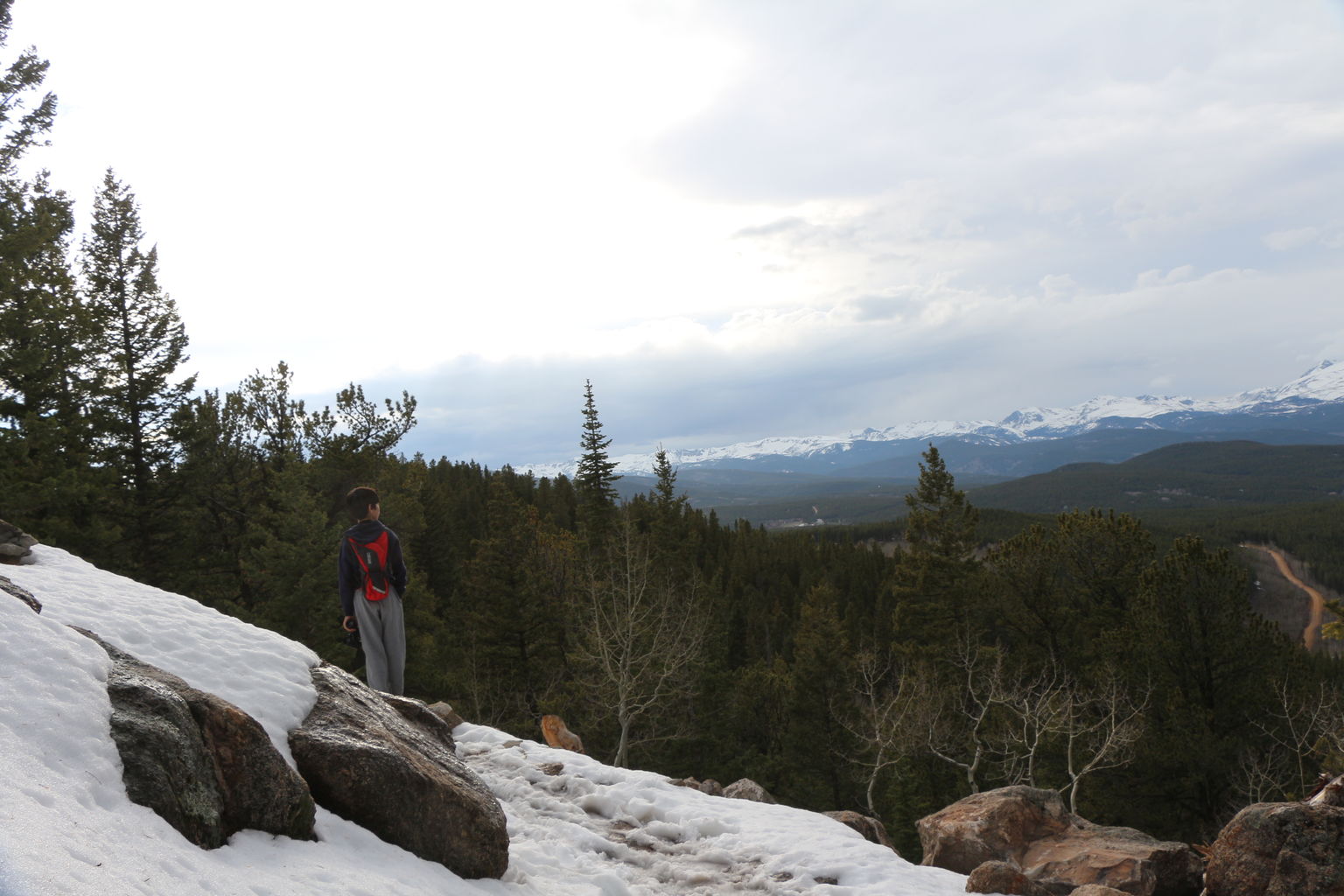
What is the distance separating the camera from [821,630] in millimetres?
37531

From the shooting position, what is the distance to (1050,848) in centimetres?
866

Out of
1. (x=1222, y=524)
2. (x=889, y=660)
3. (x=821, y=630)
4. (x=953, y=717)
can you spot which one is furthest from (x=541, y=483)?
(x=1222, y=524)

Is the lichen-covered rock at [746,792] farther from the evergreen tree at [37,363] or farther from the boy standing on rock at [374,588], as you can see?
the evergreen tree at [37,363]

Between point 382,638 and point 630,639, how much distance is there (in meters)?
16.6

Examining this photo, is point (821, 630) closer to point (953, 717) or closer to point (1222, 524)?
point (953, 717)

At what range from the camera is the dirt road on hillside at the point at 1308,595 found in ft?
320

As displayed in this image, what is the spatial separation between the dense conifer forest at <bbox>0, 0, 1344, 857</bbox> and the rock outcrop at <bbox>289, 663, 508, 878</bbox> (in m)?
15.7

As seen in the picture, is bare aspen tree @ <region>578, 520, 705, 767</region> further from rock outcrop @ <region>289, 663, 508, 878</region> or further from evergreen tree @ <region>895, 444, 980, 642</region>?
rock outcrop @ <region>289, 663, 508, 878</region>

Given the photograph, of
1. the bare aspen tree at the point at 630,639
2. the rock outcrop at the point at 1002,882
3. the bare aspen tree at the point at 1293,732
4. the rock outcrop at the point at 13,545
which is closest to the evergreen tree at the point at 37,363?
the rock outcrop at the point at 13,545

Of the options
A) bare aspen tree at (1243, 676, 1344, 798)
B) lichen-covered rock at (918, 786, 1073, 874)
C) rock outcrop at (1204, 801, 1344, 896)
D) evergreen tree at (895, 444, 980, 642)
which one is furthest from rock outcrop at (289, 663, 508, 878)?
evergreen tree at (895, 444, 980, 642)

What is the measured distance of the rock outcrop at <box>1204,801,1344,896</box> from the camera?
5.87 metres

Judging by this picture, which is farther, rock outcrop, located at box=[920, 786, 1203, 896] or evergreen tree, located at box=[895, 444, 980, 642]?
evergreen tree, located at box=[895, 444, 980, 642]

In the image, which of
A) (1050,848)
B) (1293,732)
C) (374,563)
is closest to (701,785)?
(1050,848)

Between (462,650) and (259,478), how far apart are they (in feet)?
37.9
